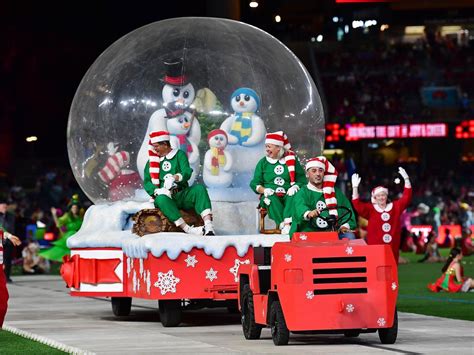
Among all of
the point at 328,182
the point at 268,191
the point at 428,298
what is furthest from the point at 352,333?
the point at 428,298

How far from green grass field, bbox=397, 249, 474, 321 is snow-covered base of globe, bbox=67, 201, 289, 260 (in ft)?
8.68

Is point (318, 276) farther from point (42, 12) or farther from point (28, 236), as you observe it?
point (42, 12)

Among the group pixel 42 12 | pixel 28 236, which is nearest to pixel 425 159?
pixel 42 12

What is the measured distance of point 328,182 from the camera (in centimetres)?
1244

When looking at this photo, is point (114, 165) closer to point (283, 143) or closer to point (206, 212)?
point (206, 212)

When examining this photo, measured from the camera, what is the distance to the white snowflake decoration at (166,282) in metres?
13.6

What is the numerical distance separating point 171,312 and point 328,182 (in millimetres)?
2501

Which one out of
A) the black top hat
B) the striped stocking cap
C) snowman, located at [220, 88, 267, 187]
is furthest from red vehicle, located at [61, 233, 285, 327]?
the black top hat

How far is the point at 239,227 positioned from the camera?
14.7 m

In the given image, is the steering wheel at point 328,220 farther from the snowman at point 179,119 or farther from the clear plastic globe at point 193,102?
the snowman at point 179,119

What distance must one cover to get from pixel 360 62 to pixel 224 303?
46.3m

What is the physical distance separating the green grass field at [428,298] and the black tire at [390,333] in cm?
343

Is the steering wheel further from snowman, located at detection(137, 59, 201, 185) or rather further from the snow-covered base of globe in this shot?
snowman, located at detection(137, 59, 201, 185)

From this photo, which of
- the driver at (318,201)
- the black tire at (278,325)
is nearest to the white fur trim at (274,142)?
the driver at (318,201)
